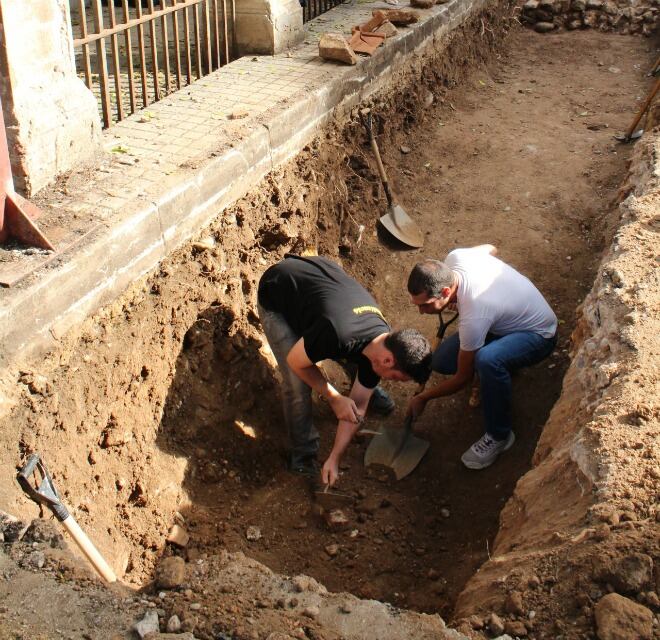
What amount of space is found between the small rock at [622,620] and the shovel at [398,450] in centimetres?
250

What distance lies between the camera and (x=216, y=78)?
7.02m

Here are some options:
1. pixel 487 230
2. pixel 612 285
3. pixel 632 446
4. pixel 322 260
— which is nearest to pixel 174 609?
pixel 632 446

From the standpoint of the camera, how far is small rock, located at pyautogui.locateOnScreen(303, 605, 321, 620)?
303 cm

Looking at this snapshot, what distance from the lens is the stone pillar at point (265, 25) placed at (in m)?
7.32

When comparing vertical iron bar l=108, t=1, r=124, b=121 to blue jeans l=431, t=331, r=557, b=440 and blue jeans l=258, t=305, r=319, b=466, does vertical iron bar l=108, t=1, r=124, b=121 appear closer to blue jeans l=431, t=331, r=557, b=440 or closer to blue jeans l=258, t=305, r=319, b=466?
blue jeans l=258, t=305, r=319, b=466

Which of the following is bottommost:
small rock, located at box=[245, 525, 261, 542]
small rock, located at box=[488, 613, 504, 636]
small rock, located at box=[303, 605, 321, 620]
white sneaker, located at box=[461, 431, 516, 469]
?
small rock, located at box=[245, 525, 261, 542]

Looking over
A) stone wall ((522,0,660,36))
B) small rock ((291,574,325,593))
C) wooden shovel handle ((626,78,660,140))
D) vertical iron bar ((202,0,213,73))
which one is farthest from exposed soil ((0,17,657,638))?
stone wall ((522,0,660,36))

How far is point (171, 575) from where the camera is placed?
3283 millimetres

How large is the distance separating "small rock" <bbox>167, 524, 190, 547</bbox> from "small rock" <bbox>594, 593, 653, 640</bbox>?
2583mm

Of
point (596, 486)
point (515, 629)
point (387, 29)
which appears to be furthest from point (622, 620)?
point (387, 29)

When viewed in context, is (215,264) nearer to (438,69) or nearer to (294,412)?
(294,412)

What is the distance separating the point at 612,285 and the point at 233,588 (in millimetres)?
2893

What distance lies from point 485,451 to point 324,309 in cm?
150

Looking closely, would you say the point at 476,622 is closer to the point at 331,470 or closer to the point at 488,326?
the point at 331,470
